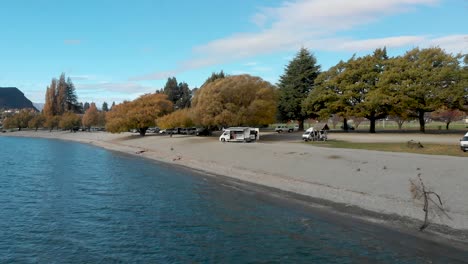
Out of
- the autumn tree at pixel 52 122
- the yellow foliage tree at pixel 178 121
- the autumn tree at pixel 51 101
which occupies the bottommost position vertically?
the yellow foliage tree at pixel 178 121

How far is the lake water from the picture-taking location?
47.0 feet

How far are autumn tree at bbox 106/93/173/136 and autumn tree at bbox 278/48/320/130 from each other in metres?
26.9

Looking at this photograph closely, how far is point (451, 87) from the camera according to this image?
6000cm

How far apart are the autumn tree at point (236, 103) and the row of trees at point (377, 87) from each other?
44.0 feet

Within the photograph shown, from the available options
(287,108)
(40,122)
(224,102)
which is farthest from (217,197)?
(40,122)

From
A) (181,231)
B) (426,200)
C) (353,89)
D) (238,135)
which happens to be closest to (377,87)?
(353,89)

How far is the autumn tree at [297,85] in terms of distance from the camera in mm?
80850

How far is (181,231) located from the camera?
17.5 metres

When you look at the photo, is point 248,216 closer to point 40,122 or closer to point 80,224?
point 80,224

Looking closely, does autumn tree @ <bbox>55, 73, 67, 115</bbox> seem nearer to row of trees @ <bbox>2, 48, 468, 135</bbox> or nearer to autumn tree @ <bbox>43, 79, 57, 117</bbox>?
autumn tree @ <bbox>43, 79, 57, 117</bbox>

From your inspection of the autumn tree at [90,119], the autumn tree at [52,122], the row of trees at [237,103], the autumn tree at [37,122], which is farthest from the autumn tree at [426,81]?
the autumn tree at [37,122]

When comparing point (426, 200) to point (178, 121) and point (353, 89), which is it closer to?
point (353, 89)

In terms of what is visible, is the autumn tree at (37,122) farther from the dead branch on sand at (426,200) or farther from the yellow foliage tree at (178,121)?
the dead branch on sand at (426,200)

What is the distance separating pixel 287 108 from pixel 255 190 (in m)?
55.0
